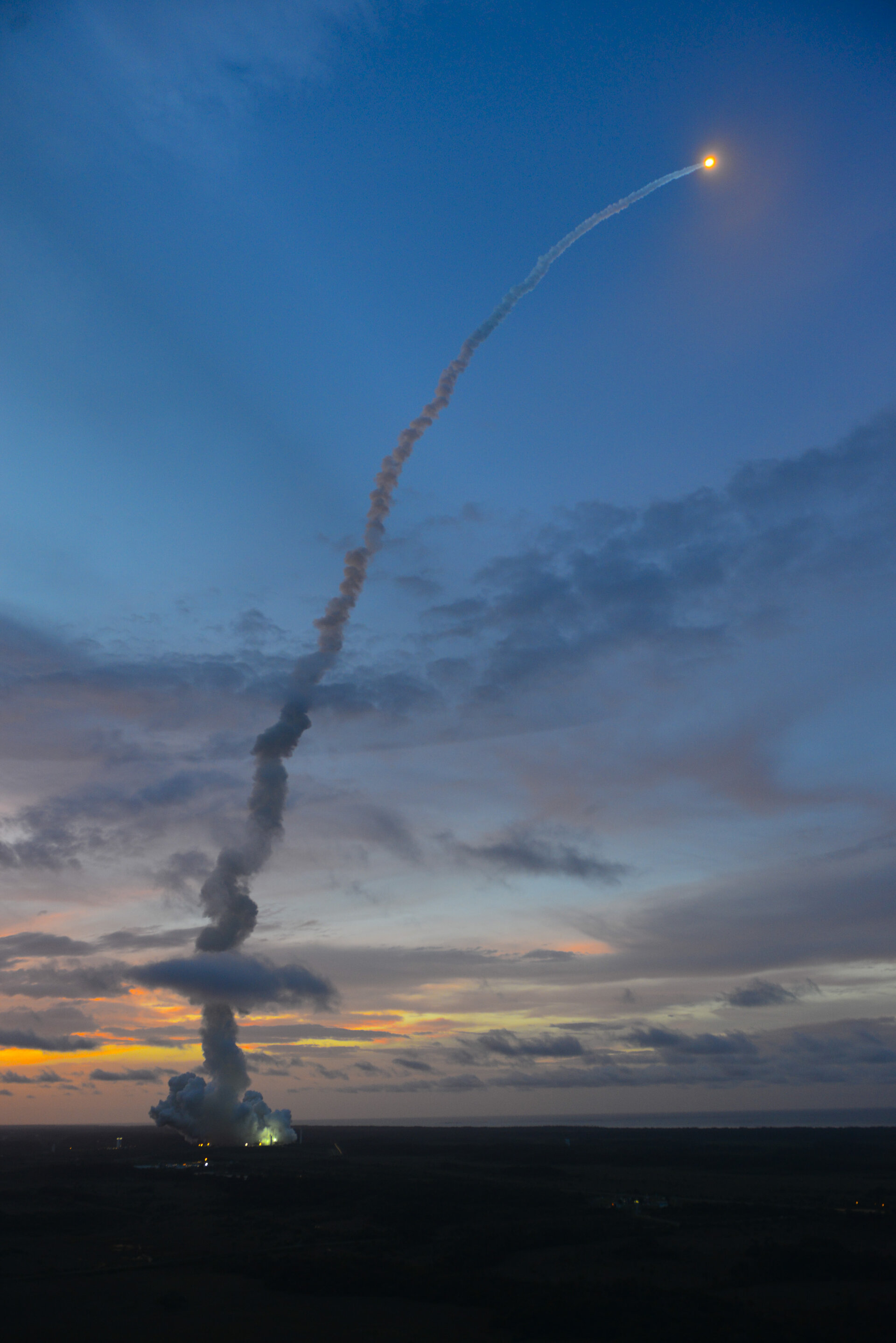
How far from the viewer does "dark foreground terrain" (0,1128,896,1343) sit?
5772 centimetres

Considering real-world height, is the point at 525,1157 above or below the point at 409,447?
below

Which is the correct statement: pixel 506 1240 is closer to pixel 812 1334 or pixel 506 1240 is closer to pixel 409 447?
pixel 812 1334

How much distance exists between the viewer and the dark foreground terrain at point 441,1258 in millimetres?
57719

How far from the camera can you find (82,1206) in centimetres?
11212

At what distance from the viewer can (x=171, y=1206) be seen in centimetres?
10925

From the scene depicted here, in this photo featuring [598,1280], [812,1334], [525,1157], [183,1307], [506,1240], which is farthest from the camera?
[525,1157]

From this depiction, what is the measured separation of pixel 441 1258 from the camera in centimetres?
7856

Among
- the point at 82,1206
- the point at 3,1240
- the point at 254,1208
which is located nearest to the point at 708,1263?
the point at 254,1208

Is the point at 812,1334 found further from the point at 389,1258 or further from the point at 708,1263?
the point at 389,1258

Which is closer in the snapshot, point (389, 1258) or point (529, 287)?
point (389, 1258)

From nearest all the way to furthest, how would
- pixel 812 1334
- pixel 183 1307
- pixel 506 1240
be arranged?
pixel 812 1334, pixel 183 1307, pixel 506 1240

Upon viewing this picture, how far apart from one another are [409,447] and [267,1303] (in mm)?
78450

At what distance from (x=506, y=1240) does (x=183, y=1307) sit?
34081mm

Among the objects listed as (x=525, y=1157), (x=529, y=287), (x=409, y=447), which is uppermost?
(x=529, y=287)
